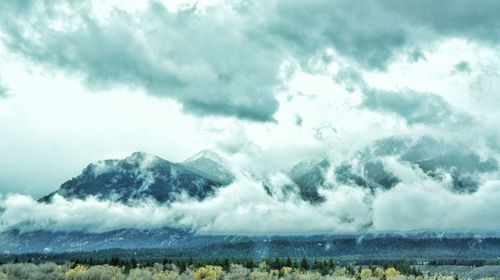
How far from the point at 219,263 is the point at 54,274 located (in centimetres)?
12752

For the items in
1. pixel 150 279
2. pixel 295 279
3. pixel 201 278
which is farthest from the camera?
pixel 201 278

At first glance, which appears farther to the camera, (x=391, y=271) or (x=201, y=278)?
(x=391, y=271)

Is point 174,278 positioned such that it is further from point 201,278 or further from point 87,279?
point 201,278

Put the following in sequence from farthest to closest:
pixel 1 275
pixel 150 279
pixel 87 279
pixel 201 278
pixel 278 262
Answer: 1. pixel 278 262
2. pixel 201 278
3. pixel 150 279
4. pixel 87 279
5. pixel 1 275

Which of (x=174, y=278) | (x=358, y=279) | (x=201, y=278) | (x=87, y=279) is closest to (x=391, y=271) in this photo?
(x=358, y=279)

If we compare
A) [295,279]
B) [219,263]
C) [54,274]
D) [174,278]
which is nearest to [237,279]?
[295,279]

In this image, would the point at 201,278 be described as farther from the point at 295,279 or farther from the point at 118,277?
the point at 118,277

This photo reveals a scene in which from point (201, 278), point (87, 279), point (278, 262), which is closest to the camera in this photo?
point (87, 279)

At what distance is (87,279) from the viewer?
6169 cm

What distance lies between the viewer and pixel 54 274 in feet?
207

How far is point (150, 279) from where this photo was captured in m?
69.2

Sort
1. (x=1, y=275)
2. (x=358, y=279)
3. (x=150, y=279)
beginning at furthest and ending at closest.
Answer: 1. (x=358, y=279)
2. (x=150, y=279)
3. (x=1, y=275)

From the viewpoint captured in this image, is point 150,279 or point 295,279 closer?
point 150,279

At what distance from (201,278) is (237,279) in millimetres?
9262
